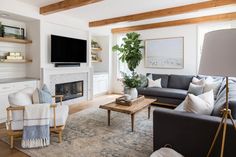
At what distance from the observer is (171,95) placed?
4.79 metres

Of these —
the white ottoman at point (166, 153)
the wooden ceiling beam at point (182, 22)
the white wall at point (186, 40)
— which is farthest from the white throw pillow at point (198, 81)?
the white ottoman at point (166, 153)

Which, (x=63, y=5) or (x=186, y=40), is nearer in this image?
(x=63, y=5)

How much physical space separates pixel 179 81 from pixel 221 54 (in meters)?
4.22

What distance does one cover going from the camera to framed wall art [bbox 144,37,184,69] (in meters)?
5.82

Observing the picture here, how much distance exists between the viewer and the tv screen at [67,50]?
4.70m

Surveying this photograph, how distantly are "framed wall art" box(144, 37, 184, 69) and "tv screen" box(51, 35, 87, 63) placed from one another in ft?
7.45

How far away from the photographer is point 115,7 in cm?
425

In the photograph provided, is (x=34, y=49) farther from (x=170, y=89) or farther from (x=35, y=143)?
(x=170, y=89)

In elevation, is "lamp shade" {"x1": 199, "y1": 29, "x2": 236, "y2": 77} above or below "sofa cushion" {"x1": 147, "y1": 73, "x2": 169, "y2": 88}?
above

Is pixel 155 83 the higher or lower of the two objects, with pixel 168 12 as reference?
lower

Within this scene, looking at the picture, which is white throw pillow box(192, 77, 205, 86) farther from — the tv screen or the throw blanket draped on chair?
the throw blanket draped on chair

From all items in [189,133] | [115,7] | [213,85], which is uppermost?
[115,7]

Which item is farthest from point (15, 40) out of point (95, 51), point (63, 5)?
point (95, 51)

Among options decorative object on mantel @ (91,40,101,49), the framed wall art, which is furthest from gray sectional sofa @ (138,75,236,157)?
decorative object on mantel @ (91,40,101,49)
